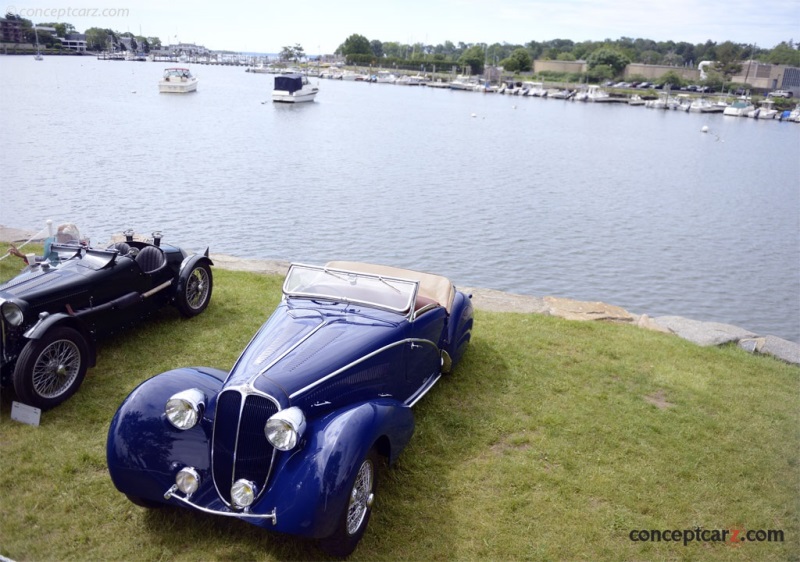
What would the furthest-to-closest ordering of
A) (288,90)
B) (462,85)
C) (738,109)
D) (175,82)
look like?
(462,85)
(738,109)
(175,82)
(288,90)

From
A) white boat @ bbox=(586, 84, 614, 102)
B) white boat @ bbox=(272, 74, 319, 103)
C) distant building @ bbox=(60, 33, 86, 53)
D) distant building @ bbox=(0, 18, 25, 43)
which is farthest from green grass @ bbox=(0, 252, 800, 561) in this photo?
white boat @ bbox=(586, 84, 614, 102)

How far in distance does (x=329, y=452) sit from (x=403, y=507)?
1.19 metres

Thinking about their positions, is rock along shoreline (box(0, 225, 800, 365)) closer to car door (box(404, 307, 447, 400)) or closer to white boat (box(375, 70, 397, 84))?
car door (box(404, 307, 447, 400))

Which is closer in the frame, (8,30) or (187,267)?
(187,267)

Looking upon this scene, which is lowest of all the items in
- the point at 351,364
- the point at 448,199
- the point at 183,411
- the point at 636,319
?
the point at 448,199

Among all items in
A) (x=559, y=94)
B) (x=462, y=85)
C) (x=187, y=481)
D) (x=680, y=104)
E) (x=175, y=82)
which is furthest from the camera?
(x=462, y=85)

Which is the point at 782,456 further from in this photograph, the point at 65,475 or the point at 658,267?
the point at 658,267

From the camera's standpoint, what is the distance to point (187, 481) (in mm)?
4422

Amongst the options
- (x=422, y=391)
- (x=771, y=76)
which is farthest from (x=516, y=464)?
(x=771, y=76)

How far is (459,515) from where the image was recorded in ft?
16.8

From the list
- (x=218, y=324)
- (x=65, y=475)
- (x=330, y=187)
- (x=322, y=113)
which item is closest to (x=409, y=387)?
(x=65, y=475)

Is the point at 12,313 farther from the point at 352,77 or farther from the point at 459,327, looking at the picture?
the point at 352,77

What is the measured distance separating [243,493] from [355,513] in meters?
0.91

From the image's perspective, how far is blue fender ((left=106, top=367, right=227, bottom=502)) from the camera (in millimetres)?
4555
